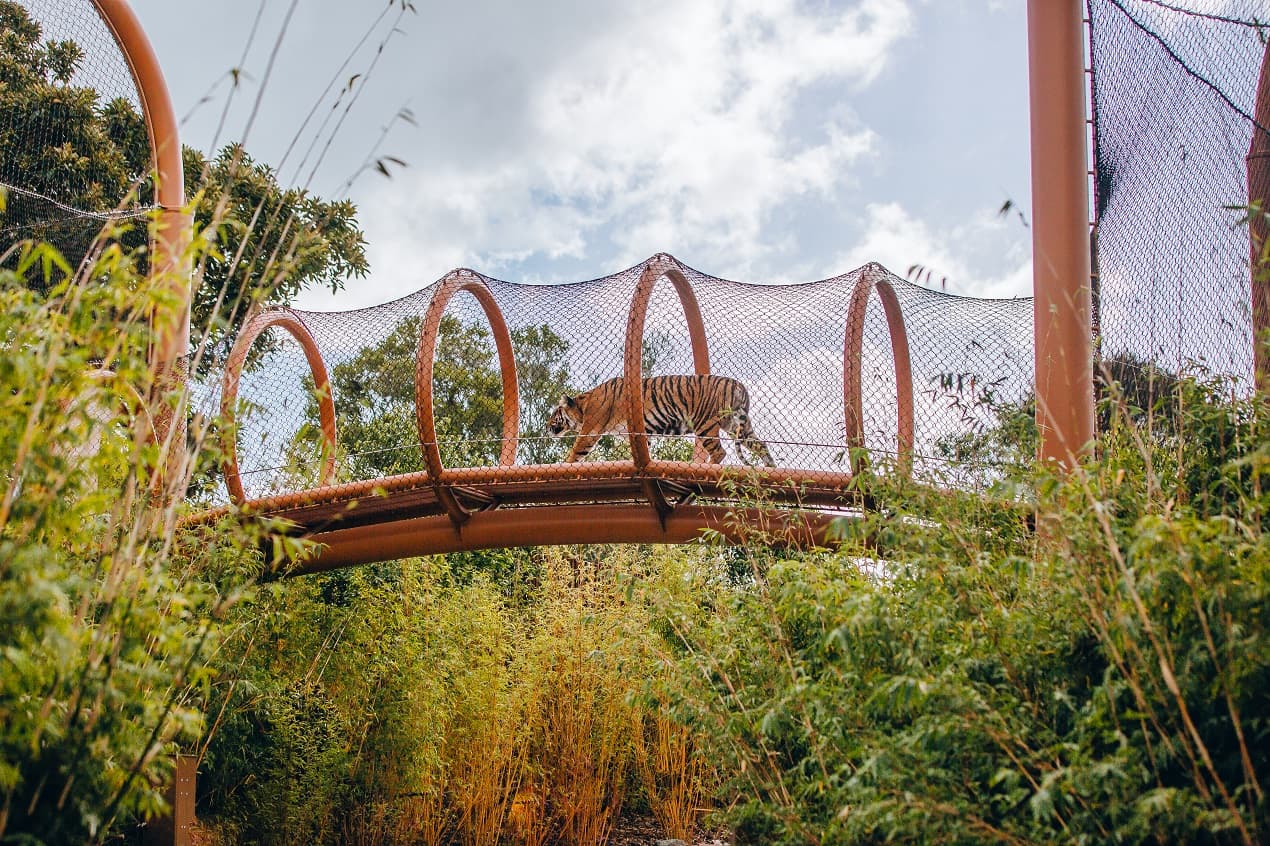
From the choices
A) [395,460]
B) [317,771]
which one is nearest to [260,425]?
[317,771]

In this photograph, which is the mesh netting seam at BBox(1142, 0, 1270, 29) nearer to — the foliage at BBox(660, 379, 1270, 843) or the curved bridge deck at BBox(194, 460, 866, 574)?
the foliage at BBox(660, 379, 1270, 843)

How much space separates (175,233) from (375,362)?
1.45 meters

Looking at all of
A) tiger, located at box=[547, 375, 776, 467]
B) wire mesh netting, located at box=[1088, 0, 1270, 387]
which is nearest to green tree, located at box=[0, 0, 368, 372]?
tiger, located at box=[547, 375, 776, 467]

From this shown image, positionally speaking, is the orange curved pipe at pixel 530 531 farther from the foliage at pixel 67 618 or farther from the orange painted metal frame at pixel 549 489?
the foliage at pixel 67 618

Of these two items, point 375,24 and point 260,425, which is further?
point 260,425

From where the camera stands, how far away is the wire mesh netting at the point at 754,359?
464cm

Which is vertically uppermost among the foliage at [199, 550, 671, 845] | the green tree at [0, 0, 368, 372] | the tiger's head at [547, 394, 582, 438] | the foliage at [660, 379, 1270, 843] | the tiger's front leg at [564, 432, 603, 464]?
the green tree at [0, 0, 368, 372]

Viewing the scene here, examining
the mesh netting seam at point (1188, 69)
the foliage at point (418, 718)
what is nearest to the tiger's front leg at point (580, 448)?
the foliage at point (418, 718)

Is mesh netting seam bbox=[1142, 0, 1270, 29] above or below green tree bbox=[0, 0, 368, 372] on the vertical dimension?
below

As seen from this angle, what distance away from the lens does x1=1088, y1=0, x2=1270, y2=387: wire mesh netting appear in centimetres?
419

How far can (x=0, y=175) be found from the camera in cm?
846

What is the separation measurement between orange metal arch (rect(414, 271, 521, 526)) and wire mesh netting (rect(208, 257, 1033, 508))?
2.4 inches

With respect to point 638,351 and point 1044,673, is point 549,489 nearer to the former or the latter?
point 638,351

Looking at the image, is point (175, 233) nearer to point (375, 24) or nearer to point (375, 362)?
point (375, 362)
